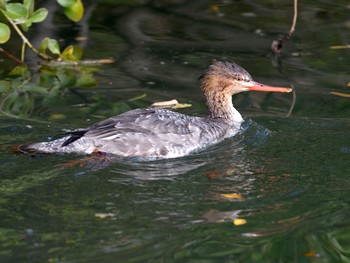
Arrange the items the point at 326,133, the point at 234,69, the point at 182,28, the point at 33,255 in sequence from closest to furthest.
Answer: the point at 33,255 → the point at 326,133 → the point at 234,69 → the point at 182,28

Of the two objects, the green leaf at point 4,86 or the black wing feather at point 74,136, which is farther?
the green leaf at point 4,86

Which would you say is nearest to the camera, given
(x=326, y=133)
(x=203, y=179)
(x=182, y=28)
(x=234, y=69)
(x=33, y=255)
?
(x=33, y=255)

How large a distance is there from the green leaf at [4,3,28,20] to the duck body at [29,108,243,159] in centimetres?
188

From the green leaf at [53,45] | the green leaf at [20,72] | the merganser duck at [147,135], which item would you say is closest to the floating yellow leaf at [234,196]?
the merganser duck at [147,135]

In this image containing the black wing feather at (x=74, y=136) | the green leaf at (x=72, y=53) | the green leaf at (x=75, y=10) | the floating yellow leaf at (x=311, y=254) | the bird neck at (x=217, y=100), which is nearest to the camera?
the floating yellow leaf at (x=311, y=254)

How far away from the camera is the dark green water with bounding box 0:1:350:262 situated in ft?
21.8

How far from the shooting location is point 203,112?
10.6 m

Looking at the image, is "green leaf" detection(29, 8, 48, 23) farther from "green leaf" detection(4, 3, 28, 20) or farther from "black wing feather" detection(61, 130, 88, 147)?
"black wing feather" detection(61, 130, 88, 147)

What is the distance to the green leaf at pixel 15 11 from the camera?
9.94 meters

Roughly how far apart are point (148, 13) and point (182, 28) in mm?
900

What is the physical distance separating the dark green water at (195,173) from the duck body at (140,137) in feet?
0.59

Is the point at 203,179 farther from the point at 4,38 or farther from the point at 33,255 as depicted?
the point at 4,38

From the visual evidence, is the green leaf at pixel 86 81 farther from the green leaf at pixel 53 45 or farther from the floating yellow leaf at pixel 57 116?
the floating yellow leaf at pixel 57 116

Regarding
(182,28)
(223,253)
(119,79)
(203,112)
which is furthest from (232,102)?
(223,253)
